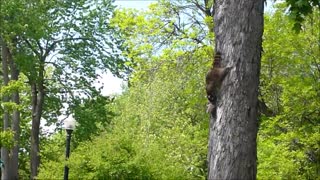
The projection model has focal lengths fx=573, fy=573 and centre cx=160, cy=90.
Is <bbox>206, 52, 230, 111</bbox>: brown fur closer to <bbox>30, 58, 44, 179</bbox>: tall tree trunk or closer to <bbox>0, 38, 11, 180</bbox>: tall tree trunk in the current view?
<bbox>0, 38, 11, 180</bbox>: tall tree trunk

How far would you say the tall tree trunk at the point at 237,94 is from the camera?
4.99m

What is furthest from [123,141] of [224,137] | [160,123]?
[224,137]

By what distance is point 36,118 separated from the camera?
2583cm

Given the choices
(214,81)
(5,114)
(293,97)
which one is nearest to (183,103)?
(293,97)

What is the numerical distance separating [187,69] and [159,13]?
6.53 ft

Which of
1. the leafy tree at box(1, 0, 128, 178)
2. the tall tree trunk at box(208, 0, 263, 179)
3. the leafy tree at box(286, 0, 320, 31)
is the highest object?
the leafy tree at box(1, 0, 128, 178)

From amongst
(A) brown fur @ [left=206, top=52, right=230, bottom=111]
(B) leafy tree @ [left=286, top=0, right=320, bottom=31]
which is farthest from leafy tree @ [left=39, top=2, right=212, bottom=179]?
(A) brown fur @ [left=206, top=52, right=230, bottom=111]

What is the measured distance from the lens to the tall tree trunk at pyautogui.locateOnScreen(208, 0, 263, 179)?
16.4 ft

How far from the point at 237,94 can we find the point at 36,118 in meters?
21.7

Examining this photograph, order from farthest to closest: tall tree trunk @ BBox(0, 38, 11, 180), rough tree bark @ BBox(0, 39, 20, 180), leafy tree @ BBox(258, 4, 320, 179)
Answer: rough tree bark @ BBox(0, 39, 20, 180) < tall tree trunk @ BBox(0, 38, 11, 180) < leafy tree @ BBox(258, 4, 320, 179)

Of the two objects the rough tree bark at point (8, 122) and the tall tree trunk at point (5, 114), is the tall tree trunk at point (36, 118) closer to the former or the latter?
the rough tree bark at point (8, 122)

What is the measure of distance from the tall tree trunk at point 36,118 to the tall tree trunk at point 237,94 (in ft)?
66.7

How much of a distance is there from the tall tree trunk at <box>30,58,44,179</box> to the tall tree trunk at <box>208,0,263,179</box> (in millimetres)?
20335

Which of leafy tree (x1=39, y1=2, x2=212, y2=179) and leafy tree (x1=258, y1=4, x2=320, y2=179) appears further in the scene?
leafy tree (x1=39, y1=2, x2=212, y2=179)
